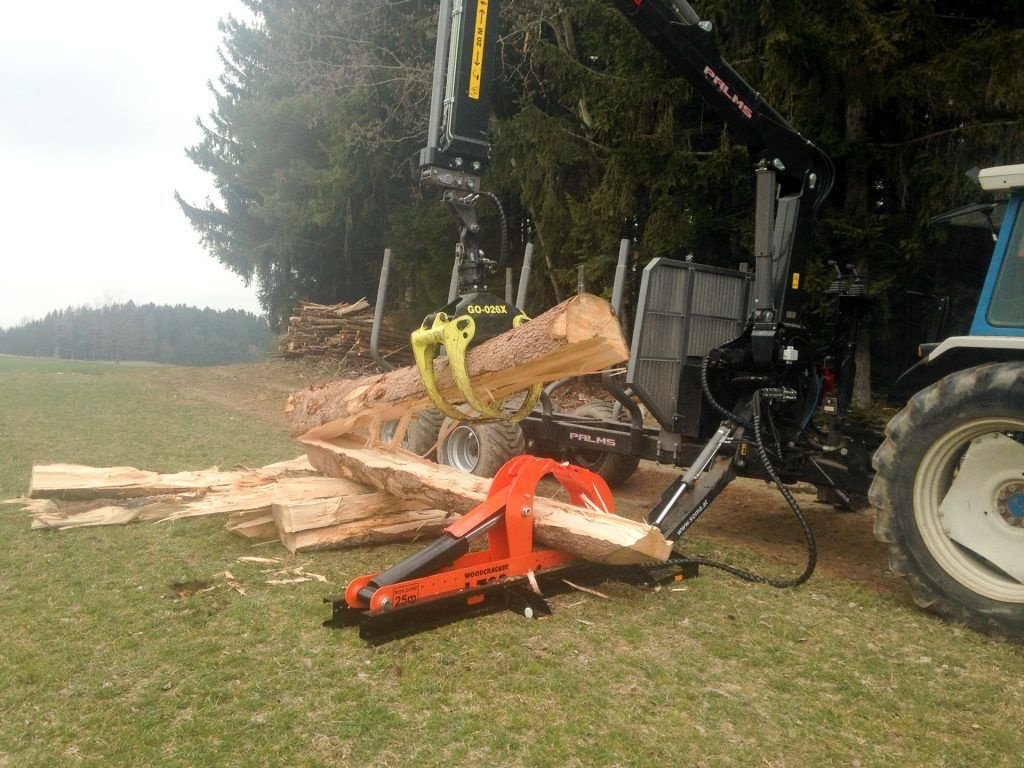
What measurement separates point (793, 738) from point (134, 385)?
18252mm

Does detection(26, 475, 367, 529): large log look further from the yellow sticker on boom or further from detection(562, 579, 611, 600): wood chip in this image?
the yellow sticker on boom

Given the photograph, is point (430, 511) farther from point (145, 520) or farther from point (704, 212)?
point (704, 212)

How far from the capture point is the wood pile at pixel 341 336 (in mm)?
20594

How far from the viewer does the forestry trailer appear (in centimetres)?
430

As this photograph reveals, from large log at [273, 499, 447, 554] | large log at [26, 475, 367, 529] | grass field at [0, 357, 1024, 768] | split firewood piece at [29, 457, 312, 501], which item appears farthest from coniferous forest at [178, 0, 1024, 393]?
split firewood piece at [29, 457, 312, 501]

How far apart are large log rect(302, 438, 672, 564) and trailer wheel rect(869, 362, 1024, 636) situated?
1.30m

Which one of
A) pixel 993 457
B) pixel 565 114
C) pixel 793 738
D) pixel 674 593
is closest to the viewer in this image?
pixel 793 738

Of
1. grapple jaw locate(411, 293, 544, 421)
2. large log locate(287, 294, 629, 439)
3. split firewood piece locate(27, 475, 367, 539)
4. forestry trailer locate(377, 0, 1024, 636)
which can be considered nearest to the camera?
large log locate(287, 294, 629, 439)

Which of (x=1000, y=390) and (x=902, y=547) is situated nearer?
(x=1000, y=390)

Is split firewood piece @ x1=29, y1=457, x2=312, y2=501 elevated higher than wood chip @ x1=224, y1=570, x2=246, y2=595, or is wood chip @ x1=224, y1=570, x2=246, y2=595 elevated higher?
split firewood piece @ x1=29, y1=457, x2=312, y2=501

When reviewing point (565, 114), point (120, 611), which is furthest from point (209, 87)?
point (120, 611)

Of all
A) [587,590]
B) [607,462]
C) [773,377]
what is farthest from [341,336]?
[587,590]

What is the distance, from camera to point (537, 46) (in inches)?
581

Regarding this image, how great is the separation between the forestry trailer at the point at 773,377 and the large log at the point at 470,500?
1.85ft
